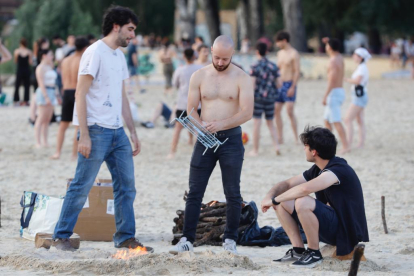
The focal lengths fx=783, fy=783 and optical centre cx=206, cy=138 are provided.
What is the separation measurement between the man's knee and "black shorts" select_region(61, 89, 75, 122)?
19.7ft

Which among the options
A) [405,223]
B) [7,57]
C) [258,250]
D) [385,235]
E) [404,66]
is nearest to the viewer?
[258,250]

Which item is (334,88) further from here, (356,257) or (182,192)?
(356,257)

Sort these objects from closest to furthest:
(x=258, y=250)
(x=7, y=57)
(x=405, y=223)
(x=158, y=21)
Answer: (x=258, y=250)
(x=405, y=223)
(x=7, y=57)
(x=158, y=21)

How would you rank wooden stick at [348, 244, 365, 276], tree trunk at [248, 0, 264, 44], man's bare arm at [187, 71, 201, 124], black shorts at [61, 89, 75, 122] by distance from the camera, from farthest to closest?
tree trunk at [248, 0, 264, 44], black shorts at [61, 89, 75, 122], man's bare arm at [187, 71, 201, 124], wooden stick at [348, 244, 365, 276]

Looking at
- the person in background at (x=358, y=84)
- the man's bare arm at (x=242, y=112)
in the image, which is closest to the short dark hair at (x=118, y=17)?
the man's bare arm at (x=242, y=112)

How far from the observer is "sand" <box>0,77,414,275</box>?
5.76 m

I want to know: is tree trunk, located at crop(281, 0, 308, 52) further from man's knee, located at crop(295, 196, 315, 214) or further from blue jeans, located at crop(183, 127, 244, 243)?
man's knee, located at crop(295, 196, 315, 214)

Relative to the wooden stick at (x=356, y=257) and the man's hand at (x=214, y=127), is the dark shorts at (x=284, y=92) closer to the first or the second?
the man's hand at (x=214, y=127)

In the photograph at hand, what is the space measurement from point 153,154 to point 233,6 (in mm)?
53354

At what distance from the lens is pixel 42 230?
6.79 m

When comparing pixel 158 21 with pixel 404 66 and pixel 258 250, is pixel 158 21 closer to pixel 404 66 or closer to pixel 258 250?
pixel 404 66

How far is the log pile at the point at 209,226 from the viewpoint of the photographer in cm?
690

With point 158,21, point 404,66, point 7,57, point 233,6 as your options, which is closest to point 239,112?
point 7,57

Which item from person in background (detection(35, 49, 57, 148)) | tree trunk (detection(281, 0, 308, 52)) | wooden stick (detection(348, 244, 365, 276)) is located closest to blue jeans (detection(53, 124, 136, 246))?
wooden stick (detection(348, 244, 365, 276))
